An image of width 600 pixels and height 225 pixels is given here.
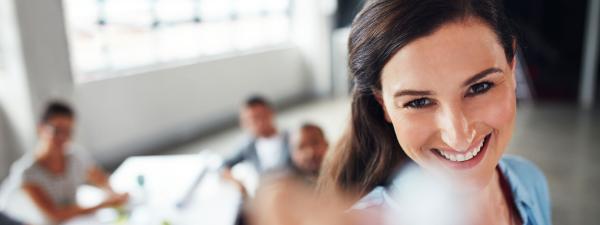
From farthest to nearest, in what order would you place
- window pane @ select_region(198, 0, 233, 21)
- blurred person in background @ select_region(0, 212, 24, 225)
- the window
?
window pane @ select_region(198, 0, 233, 21) → the window → blurred person in background @ select_region(0, 212, 24, 225)

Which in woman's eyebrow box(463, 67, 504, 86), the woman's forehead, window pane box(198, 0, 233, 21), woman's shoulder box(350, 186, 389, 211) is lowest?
window pane box(198, 0, 233, 21)

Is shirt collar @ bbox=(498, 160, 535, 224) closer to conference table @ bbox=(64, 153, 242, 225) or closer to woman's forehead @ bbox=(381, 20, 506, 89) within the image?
woman's forehead @ bbox=(381, 20, 506, 89)

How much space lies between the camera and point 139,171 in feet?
9.66

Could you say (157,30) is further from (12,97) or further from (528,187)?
(528,187)

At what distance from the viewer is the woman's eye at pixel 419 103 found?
613 millimetres

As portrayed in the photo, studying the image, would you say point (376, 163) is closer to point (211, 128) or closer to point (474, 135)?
point (474, 135)

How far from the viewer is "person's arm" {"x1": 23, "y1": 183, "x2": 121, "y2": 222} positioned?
2354mm

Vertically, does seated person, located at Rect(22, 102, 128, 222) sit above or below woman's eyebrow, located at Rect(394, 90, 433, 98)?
below

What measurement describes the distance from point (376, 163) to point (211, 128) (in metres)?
5.95

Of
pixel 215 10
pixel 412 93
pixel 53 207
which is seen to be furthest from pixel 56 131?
pixel 215 10

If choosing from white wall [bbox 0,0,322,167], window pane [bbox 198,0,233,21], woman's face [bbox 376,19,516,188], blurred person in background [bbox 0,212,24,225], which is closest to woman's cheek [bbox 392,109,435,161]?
woman's face [bbox 376,19,516,188]

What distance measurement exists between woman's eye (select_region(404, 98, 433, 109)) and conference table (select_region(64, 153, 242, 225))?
61.7 inches

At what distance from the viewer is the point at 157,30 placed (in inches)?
236

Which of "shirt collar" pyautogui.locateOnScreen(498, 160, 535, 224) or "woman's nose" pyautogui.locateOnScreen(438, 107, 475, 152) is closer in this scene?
"woman's nose" pyautogui.locateOnScreen(438, 107, 475, 152)
